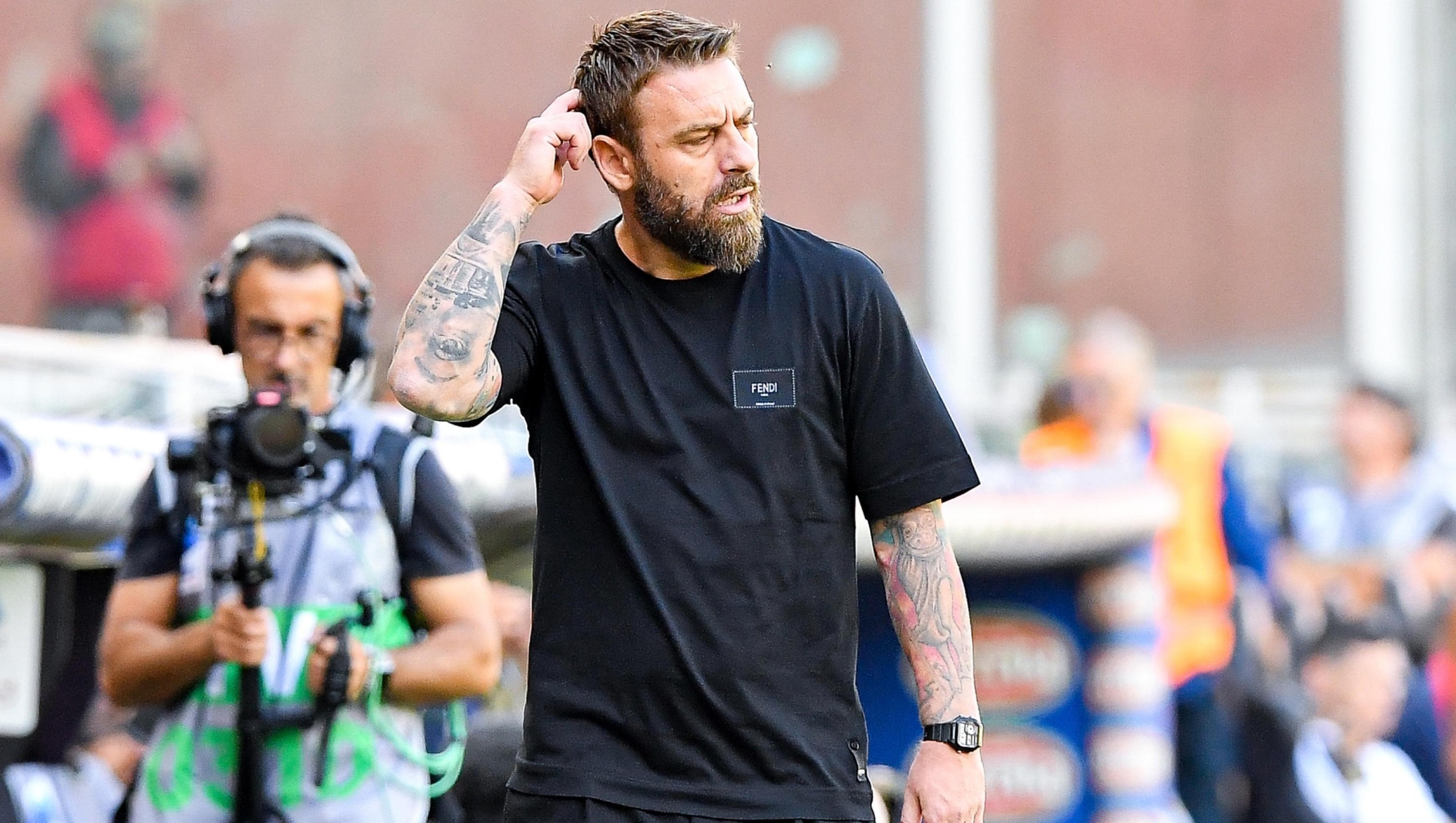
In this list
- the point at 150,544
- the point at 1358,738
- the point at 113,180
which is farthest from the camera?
the point at 113,180

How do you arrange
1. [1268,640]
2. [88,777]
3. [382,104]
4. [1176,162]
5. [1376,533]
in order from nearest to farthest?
1. [88,777]
2. [1268,640]
3. [1376,533]
4. [382,104]
5. [1176,162]

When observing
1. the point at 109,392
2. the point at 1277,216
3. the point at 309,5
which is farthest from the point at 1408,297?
the point at 109,392

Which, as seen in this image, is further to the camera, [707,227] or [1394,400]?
[1394,400]

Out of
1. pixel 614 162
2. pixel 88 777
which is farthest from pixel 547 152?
pixel 88 777

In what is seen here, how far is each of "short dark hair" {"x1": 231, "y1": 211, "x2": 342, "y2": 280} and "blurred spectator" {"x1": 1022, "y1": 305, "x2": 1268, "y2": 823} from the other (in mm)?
3840

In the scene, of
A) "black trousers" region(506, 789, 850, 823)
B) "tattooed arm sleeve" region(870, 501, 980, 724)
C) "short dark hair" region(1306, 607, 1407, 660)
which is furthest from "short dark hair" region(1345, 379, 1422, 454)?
"black trousers" region(506, 789, 850, 823)

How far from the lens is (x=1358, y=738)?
306 inches

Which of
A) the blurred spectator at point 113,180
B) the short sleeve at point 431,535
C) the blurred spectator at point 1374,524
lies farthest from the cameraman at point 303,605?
the blurred spectator at point 1374,524

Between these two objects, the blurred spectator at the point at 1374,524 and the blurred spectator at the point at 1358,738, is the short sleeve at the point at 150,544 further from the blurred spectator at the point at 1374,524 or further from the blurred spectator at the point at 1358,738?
the blurred spectator at the point at 1374,524

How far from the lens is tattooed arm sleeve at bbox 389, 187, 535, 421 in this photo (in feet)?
9.94

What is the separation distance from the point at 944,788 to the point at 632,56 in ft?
3.83

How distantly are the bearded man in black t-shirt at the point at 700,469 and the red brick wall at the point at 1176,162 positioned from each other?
633 inches

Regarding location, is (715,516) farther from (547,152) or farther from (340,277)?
(340,277)

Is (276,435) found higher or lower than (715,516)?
higher
